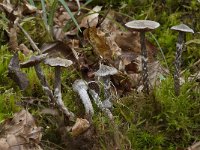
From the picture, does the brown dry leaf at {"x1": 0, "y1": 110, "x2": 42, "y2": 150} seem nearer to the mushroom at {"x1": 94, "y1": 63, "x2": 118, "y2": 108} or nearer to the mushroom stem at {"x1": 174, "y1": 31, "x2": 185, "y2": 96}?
the mushroom at {"x1": 94, "y1": 63, "x2": 118, "y2": 108}

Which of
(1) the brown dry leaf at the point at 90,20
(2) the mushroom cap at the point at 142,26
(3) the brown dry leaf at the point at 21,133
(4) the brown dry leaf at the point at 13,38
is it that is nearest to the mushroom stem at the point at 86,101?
(3) the brown dry leaf at the point at 21,133

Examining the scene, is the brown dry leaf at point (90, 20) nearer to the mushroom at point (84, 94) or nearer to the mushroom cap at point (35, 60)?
the mushroom at point (84, 94)

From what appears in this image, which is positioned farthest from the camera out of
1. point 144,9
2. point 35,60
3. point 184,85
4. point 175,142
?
point 144,9

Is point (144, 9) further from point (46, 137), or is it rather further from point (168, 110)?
point (46, 137)

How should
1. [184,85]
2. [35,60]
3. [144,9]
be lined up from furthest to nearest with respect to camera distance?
[144,9]
[184,85]
[35,60]

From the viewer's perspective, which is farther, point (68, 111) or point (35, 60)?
point (68, 111)

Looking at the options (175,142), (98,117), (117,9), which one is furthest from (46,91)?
(117,9)

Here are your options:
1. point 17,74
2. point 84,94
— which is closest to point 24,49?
point 17,74

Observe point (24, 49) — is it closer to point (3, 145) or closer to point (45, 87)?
point (45, 87)
